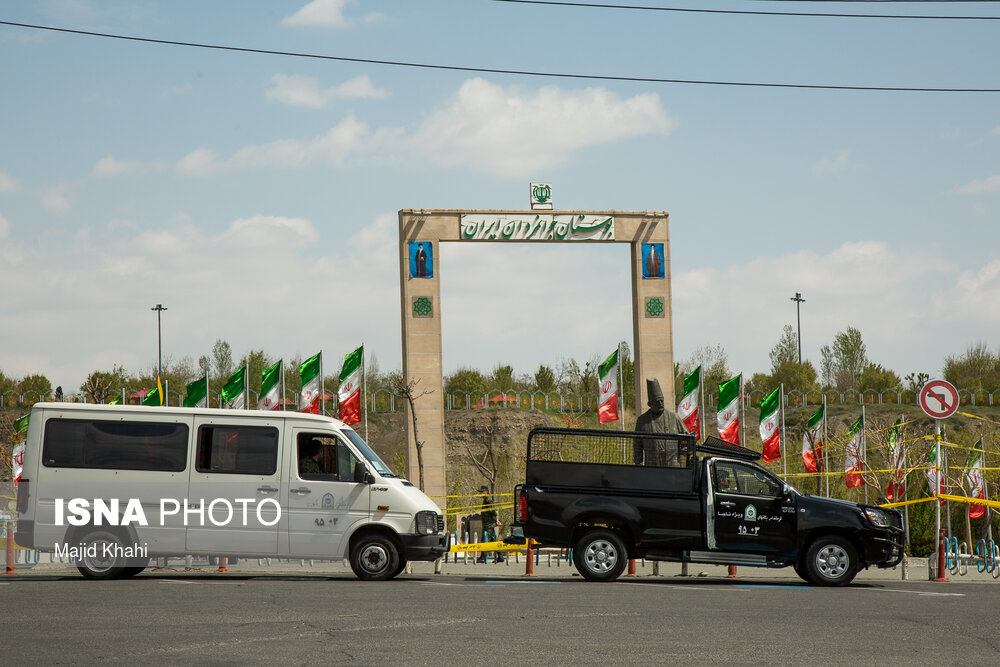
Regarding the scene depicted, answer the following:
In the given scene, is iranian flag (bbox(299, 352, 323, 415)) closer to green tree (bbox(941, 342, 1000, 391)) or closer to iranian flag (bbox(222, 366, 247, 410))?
iranian flag (bbox(222, 366, 247, 410))

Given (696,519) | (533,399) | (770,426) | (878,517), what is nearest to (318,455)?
(696,519)

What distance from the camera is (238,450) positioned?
15625 millimetres

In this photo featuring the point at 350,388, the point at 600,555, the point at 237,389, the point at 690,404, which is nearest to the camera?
the point at 600,555

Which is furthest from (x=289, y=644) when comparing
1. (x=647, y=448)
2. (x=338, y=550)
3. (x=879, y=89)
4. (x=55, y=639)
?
(x=879, y=89)

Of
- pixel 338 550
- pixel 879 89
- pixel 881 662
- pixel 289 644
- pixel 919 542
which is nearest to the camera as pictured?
pixel 881 662

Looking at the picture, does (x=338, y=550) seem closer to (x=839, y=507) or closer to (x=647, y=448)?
(x=647, y=448)

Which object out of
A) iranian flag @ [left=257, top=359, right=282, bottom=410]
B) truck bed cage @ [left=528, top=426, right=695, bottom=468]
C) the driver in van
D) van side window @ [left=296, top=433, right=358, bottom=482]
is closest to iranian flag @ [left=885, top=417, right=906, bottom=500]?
truck bed cage @ [left=528, top=426, right=695, bottom=468]

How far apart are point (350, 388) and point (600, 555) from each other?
17.5 m

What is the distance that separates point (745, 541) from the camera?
15.6 m

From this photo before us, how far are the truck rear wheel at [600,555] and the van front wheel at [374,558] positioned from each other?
2616 millimetres

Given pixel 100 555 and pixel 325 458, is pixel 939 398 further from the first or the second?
pixel 100 555

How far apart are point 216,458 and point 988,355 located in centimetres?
7594

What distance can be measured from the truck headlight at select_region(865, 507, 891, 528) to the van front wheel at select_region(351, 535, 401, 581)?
6.71m

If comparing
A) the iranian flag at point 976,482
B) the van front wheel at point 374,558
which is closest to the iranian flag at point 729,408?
the iranian flag at point 976,482
